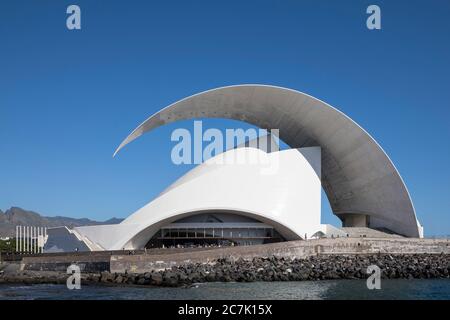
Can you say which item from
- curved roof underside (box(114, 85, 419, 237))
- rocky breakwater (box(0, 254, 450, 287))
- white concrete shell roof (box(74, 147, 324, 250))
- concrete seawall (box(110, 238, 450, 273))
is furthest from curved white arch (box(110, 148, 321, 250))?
rocky breakwater (box(0, 254, 450, 287))

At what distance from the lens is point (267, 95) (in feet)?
109

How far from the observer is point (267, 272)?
24.6m

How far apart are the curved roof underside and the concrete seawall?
1584 millimetres

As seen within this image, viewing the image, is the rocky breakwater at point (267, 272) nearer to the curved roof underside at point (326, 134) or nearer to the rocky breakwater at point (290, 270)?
the rocky breakwater at point (290, 270)

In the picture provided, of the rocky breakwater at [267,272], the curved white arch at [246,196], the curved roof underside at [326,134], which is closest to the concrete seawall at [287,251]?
the rocky breakwater at [267,272]

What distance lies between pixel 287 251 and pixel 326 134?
8.80 meters

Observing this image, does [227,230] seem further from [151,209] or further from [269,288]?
[269,288]

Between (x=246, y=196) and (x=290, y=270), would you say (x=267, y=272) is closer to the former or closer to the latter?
(x=290, y=270)

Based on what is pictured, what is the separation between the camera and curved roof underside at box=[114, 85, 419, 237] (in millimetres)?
32781

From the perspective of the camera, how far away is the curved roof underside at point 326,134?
108 feet

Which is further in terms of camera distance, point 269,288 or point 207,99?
point 207,99
